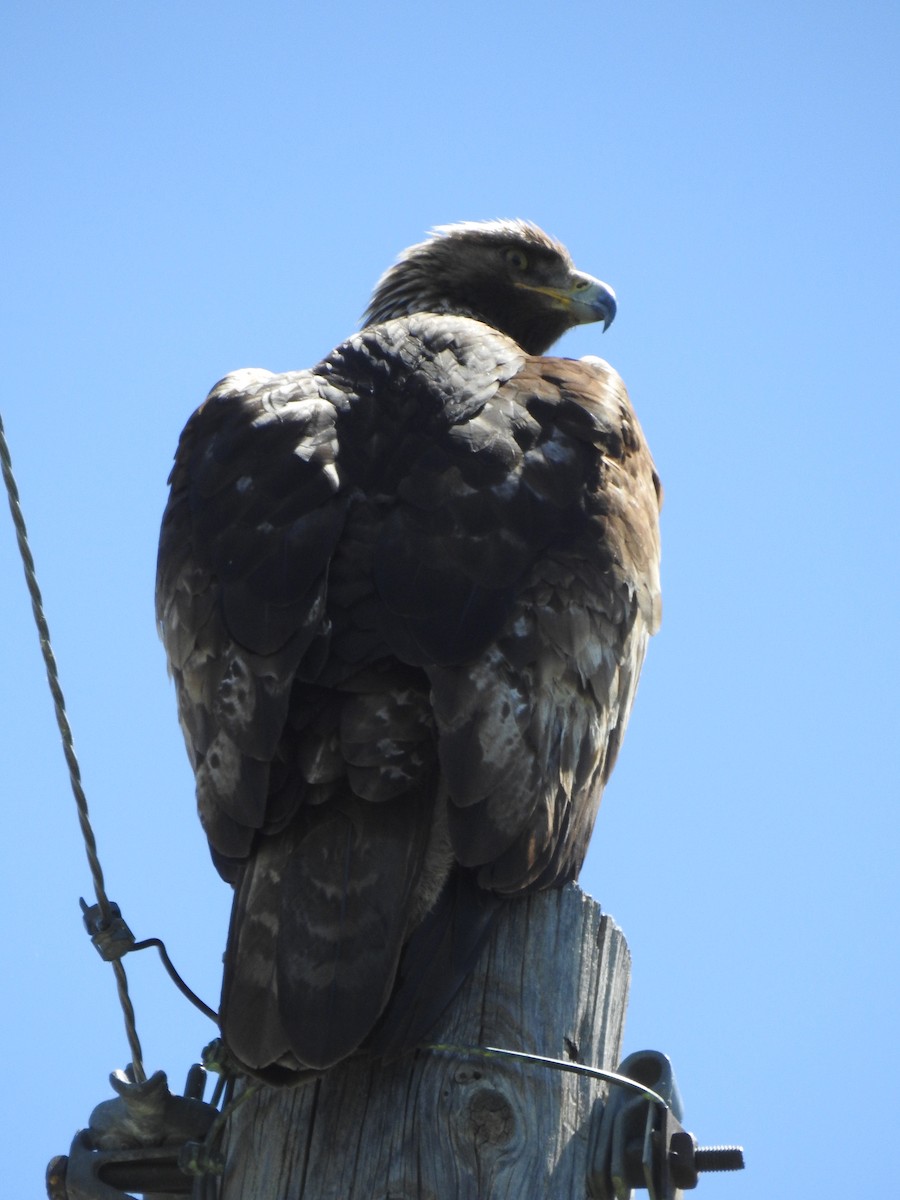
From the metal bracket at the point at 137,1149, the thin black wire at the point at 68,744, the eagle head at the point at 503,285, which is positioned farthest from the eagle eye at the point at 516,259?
the metal bracket at the point at 137,1149

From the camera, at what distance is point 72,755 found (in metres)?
3.83

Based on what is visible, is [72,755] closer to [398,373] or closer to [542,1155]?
[542,1155]

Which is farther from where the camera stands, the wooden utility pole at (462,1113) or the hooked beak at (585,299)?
the hooked beak at (585,299)

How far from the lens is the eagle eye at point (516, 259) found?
8039mm

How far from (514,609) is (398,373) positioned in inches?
49.3

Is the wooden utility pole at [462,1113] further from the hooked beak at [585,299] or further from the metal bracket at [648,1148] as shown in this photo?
the hooked beak at [585,299]

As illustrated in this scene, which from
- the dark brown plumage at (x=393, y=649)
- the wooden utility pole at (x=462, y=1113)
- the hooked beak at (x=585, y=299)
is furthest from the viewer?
the hooked beak at (x=585, y=299)

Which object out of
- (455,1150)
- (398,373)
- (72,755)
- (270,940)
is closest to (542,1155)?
(455,1150)

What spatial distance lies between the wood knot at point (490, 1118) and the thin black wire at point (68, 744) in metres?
0.72

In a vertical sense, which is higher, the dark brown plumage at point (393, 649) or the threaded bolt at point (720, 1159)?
the dark brown plumage at point (393, 649)

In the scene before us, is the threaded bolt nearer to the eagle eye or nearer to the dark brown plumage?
the dark brown plumage

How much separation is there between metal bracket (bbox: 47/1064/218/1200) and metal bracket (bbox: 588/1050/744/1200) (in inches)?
32.9

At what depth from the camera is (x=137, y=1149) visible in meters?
3.69

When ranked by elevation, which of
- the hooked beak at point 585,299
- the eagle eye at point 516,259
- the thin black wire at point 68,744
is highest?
the eagle eye at point 516,259
